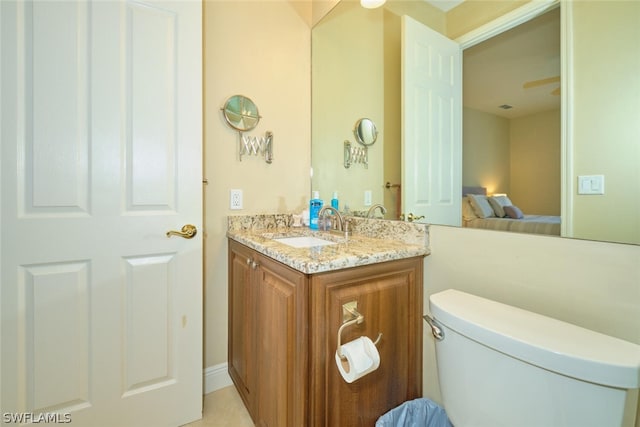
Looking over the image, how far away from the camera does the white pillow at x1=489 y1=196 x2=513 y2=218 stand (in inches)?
36.0

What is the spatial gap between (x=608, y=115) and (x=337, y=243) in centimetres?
95

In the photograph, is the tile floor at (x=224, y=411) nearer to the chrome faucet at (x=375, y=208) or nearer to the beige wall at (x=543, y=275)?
the beige wall at (x=543, y=275)

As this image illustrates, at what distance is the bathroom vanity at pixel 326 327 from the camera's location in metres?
0.82

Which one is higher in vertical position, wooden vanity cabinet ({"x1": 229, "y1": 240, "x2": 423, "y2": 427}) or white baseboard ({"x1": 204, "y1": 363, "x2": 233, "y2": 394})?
wooden vanity cabinet ({"x1": 229, "y1": 240, "x2": 423, "y2": 427})

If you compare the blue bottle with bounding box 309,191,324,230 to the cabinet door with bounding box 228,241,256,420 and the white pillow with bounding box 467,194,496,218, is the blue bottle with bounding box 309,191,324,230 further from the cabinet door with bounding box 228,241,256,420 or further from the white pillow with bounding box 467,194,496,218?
the white pillow with bounding box 467,194,496,218

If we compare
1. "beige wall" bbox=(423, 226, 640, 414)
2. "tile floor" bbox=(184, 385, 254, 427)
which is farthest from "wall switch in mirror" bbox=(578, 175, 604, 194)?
"tile floor" bbox=(184, 385, 254, 427)

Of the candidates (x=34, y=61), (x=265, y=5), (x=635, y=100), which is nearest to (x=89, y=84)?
(x=34, y=61)

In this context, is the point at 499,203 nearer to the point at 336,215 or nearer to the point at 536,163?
the point at 536,163

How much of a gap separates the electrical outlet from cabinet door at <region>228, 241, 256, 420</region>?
0.21 meters

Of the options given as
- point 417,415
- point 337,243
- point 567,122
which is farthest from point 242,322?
point 567,122

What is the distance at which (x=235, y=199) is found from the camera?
155 centimetres

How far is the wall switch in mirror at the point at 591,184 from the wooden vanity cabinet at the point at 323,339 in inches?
22.0

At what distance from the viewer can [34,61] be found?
99cm

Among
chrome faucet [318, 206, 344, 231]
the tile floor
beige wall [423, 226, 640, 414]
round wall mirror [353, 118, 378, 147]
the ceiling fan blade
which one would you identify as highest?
round wall mirror [353, 118, 378, 147]
